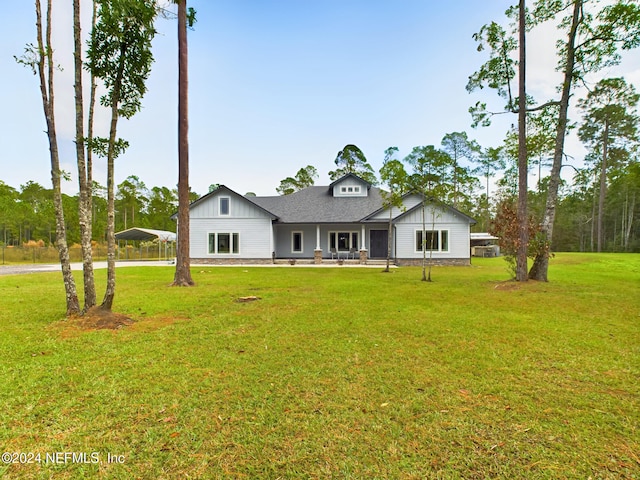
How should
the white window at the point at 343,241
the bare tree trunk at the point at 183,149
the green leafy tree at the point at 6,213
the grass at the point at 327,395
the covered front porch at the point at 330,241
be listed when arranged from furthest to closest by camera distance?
the green leafy tree at the point at 6,213 < the white window at the point at 343,241 < the covered front porch at the point at 330,241 < the bare tree trunk at the point at 183,149 < the grass at the point at 327,395

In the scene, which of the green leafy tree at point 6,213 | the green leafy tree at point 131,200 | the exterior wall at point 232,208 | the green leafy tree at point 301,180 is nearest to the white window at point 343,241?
the exterior wall at point 232,208

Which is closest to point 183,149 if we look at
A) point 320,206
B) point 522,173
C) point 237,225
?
point 237,225

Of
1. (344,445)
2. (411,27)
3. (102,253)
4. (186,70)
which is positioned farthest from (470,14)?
(102,253)

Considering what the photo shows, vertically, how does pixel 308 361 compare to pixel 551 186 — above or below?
below

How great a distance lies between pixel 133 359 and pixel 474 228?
54.6 meters

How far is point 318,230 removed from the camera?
65.7 feet

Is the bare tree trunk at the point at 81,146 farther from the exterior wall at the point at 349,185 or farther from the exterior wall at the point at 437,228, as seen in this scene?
the exterior wall at the point at 349,185

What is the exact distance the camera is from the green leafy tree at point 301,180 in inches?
1614

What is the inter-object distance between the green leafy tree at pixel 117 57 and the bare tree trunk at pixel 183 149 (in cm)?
503

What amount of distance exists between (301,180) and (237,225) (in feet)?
74.3

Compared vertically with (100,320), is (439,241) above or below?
above

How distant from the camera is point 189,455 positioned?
6.79 ft

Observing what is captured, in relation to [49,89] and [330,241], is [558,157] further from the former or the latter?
[49,89]

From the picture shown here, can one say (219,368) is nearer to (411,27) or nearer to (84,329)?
(84,329)
